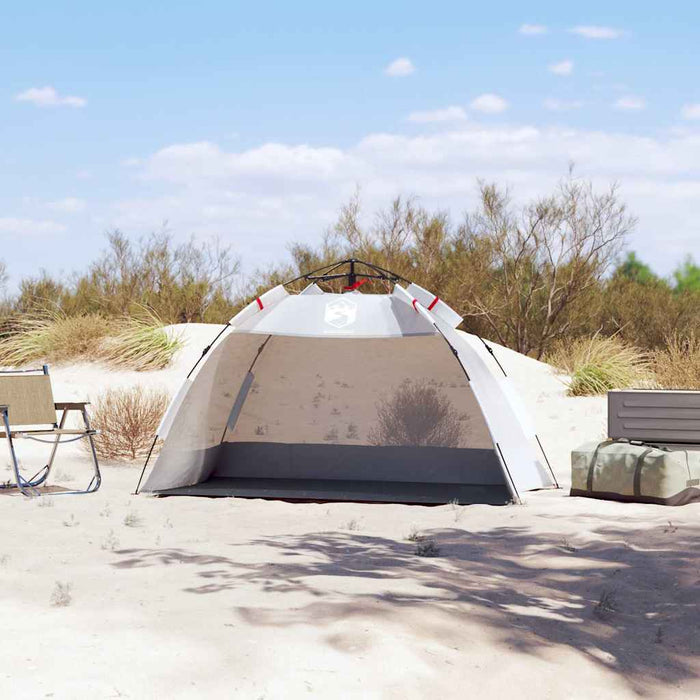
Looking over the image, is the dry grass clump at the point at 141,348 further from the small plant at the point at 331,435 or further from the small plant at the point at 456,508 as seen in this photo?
the small plant at the point at 456,508

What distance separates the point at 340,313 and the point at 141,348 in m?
6.69

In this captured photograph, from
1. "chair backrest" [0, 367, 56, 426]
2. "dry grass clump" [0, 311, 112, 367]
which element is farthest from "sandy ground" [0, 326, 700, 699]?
"dry grass clump" [0, 311, 112, 367]

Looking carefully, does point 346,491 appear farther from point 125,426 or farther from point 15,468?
point 125,426

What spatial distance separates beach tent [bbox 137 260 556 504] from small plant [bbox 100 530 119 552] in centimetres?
205

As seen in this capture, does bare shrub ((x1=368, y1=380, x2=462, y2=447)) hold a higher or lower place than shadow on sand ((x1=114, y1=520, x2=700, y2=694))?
higher

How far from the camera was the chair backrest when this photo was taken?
6922 millimetres

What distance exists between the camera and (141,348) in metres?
13.1

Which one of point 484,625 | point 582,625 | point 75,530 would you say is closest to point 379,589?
point 484,625

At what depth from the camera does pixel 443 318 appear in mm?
7000

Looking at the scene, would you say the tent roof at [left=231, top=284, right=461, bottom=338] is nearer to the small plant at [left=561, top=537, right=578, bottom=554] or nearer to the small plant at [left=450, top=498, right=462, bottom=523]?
the small plant at [left=450, top=498, right=462, bottom=523]

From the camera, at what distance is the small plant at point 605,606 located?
3.92 meters

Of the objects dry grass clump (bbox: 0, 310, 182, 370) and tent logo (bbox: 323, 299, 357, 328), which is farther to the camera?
dry grass clump (bbox: 0, 310, 182, 370)

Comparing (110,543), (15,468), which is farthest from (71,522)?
(15,468)

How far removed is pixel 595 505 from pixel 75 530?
3.41 metres
